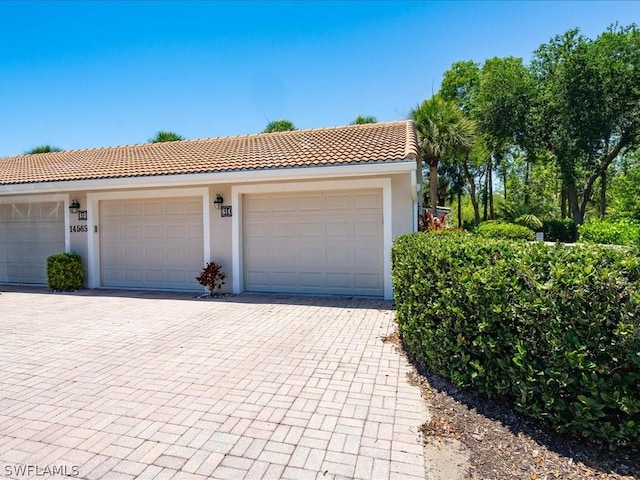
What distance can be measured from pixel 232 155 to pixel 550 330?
30.1ft

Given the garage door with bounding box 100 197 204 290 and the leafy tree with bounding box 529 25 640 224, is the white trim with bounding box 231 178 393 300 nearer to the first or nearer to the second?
the garage door with bounding box 100 197 204 290

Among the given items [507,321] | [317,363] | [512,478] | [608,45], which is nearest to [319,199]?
[317,363]

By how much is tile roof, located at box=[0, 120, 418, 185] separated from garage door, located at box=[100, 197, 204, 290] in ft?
3.44

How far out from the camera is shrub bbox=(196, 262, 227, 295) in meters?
9.26

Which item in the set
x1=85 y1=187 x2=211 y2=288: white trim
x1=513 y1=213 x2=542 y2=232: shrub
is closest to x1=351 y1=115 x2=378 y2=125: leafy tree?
x1=513 y1=213 x2=542 y2=232: shrub

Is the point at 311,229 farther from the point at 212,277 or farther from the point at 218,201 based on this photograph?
the point at 212,277

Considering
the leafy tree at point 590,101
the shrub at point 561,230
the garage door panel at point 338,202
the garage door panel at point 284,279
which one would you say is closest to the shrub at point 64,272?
the garage door panel at point 284,279

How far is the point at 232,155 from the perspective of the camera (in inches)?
410

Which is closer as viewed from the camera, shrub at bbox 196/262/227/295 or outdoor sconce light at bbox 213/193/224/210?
shrub at bbox 196/262/227/295

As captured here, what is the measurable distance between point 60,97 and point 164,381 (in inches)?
546

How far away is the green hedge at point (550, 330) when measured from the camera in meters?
2.54

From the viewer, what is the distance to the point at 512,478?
2.54m

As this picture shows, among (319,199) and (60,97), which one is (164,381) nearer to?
→ (319,199)

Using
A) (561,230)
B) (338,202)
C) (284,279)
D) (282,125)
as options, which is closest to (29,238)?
(284,279)
